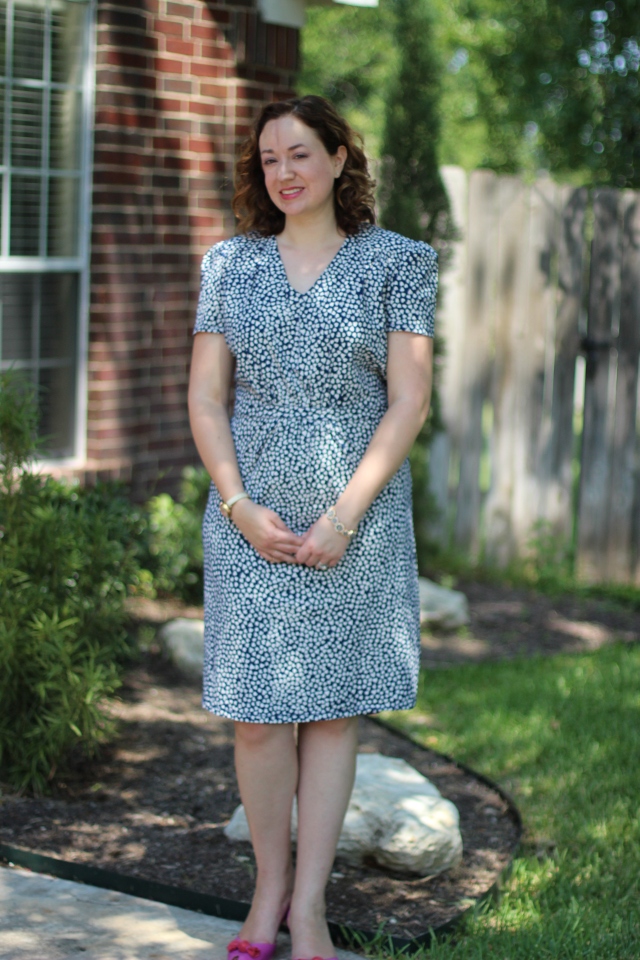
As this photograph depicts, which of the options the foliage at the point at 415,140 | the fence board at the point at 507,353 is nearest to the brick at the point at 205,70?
the foliage at the point at 415,140

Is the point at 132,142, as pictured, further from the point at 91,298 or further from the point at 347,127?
the point at 347,127

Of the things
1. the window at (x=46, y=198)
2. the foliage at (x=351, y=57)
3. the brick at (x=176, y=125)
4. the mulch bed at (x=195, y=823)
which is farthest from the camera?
the foliage at (x=351, y=57)

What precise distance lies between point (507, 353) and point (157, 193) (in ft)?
7.53

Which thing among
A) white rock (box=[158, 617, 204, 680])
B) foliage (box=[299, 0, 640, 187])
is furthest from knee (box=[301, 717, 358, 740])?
foliage (box=[299, 0, 640, 187])

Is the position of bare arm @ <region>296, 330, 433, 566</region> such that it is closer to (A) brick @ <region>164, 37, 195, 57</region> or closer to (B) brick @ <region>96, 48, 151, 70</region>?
(B) brick @ <region>96, 48, 151, 70</region>

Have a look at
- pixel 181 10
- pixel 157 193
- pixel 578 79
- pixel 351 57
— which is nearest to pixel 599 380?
pixel 157 193

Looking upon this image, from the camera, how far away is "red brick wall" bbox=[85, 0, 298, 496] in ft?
18.6

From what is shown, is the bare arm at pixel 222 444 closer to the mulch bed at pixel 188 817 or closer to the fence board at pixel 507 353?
the mulch bed at pixel 188 817

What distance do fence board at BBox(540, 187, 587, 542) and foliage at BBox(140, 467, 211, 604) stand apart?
2171mm

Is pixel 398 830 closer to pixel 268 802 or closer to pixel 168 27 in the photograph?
pixel 268 802

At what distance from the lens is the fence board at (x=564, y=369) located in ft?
22.6

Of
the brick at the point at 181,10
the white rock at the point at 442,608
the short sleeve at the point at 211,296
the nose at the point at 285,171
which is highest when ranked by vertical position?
the brick at the point at 181,10

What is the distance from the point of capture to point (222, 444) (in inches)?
→ 117

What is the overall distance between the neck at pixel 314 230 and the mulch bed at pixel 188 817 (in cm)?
174
